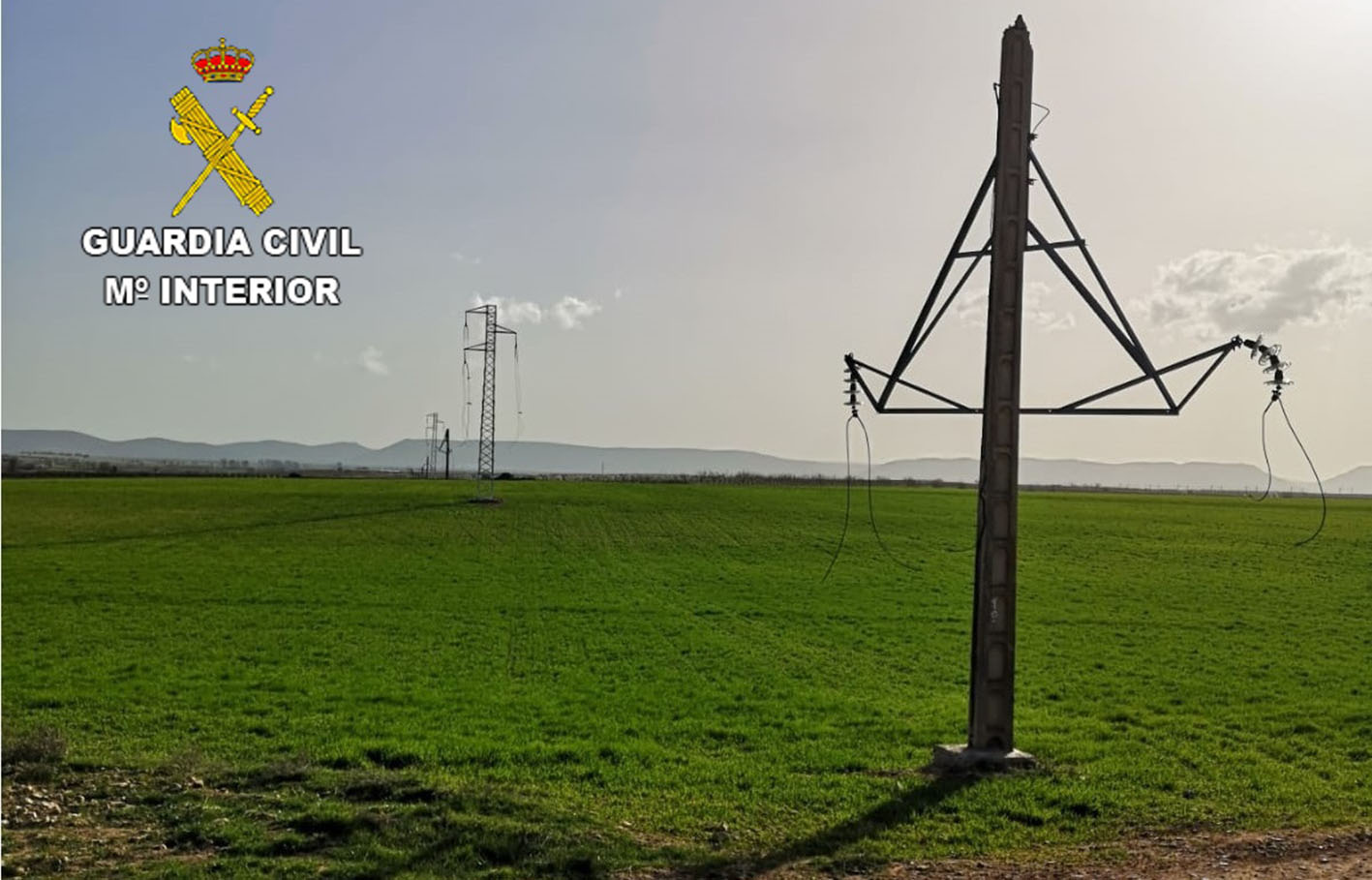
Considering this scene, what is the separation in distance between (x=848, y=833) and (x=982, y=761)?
9.97ft

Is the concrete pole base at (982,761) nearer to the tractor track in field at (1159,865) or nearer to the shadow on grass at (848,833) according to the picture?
the shadow on grass at (848,833)

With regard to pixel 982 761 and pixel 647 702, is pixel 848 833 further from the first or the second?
pixel 647 702

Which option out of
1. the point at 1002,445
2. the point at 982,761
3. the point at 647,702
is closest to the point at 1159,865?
the point at 982,761

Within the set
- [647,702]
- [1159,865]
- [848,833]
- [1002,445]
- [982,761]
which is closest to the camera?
[1159,865]

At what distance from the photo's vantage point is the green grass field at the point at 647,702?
34.5 feet

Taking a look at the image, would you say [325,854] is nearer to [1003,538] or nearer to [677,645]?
[1003,538]

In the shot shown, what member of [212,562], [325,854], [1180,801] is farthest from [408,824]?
[212,562]

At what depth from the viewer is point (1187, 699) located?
1903 centimetres

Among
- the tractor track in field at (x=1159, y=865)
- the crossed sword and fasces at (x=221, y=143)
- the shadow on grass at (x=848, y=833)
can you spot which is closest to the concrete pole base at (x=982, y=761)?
the shadow on grass at (x=848, y=833)

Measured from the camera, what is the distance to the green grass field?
10.5 m

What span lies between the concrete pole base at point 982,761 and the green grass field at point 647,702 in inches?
10.4

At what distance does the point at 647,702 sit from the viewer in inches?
707

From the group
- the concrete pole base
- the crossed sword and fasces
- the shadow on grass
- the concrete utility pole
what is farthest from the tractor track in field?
the crossed sword and fasces

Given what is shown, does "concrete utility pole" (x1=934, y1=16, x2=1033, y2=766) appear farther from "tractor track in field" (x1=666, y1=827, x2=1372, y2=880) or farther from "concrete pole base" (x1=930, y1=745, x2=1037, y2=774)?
"tractor track in field" (x1=666, y1=827, x2=1372, y2=880)
